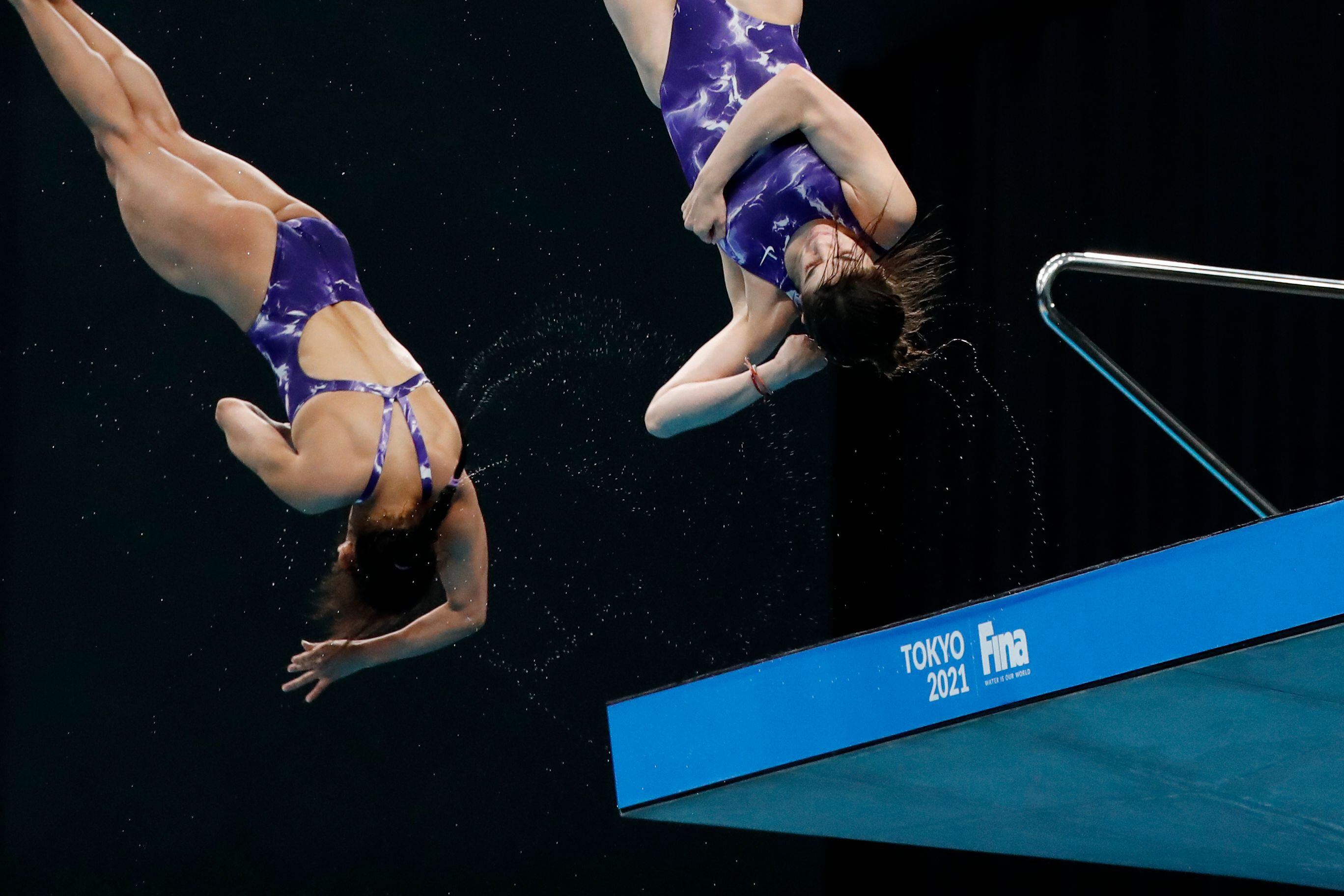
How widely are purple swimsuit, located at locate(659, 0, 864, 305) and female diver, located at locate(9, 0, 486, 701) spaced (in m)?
0.89

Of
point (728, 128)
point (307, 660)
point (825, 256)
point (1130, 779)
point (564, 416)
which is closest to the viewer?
point (1130, 779)

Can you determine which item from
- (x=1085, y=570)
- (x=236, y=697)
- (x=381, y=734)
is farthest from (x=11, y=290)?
(x=1085, y=570)

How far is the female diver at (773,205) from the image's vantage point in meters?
3.22

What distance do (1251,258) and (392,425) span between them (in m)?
2.65

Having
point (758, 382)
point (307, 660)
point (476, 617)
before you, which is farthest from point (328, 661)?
point (758, 382)

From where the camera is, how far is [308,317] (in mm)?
3865

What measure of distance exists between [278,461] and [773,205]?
1321 millimetres

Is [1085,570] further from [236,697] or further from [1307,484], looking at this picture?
[236,697]

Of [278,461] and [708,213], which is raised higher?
[708,213]

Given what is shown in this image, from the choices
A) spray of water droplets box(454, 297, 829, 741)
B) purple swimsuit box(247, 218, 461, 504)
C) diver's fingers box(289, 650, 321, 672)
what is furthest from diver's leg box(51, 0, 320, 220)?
spray of water droplets box(454, 297, 829, 741)

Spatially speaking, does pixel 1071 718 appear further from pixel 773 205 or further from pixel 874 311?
pixel 773 205

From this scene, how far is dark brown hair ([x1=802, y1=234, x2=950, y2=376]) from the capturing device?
3.15 m

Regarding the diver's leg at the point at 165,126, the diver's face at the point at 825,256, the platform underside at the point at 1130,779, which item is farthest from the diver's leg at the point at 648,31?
the platform underside at the point at 1130,779

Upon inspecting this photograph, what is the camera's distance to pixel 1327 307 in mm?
4684
